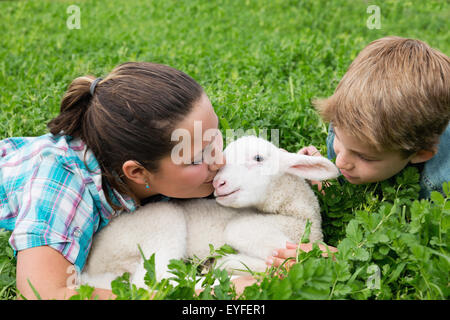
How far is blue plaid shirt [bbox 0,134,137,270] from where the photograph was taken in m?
2.66

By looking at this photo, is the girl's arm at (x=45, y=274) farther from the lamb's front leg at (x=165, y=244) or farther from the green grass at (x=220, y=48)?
the lamb's front leg at (x=165, y=244)

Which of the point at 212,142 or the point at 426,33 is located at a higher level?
the point at 426,33

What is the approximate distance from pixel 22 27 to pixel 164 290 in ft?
25.4

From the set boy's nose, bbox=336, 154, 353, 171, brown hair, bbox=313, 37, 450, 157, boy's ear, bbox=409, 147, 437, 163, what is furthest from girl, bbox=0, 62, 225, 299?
boy's ear, bbox=409, 147, 437, 163

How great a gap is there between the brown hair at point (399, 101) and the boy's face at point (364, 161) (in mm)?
60

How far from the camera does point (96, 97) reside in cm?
303

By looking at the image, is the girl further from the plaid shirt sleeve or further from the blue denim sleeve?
the blue denim sleeve

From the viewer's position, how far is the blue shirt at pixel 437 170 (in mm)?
3133

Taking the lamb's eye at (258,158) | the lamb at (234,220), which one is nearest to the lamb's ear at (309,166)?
the lamb at (234,220)

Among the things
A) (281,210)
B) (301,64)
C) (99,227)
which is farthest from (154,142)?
(301,64)

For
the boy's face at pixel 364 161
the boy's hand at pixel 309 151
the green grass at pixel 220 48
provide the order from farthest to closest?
the green grass at pixel 220 48 < the boy's hand at pixel 309 151 < the boy's face at pixel 364 161

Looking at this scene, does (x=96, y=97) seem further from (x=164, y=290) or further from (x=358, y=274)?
(x=358, y=274)

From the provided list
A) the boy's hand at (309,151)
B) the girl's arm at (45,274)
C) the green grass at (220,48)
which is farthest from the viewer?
the green grass at (220,48)
